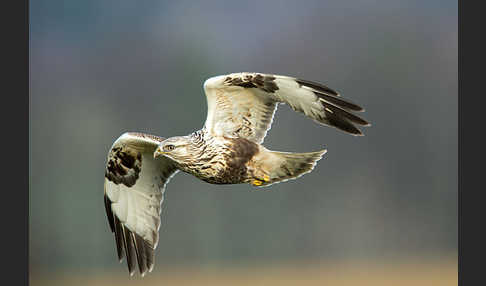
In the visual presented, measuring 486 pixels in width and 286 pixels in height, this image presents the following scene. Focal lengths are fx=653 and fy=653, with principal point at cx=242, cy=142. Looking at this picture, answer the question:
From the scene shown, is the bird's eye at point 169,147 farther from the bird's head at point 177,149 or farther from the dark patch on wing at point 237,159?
the dark patch on wing at point 237,159

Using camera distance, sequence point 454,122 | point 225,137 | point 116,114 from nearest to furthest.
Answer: point 225,137 → point 454,122 → point 116,114

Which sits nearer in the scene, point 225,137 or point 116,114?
point 225,137

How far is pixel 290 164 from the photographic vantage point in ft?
13.8

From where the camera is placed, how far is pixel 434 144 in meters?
8.58

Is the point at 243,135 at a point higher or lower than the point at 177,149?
higher

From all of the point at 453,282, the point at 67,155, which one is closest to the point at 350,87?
the point at 453,282

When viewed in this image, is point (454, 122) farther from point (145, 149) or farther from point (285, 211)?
point (145, 149)

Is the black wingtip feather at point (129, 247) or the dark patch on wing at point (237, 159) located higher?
the dark patch on wing at point (237, 159)

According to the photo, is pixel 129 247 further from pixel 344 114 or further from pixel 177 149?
pixel 344 114

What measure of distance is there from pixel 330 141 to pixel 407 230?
5.22 feet

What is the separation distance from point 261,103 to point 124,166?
45.1 inches

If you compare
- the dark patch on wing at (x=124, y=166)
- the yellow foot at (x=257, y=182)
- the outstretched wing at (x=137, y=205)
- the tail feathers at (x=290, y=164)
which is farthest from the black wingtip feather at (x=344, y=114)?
the dark patch on wing at (x=124, y=166)

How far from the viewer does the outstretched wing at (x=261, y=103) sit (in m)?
4.02

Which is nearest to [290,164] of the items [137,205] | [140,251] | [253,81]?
[253,81]
